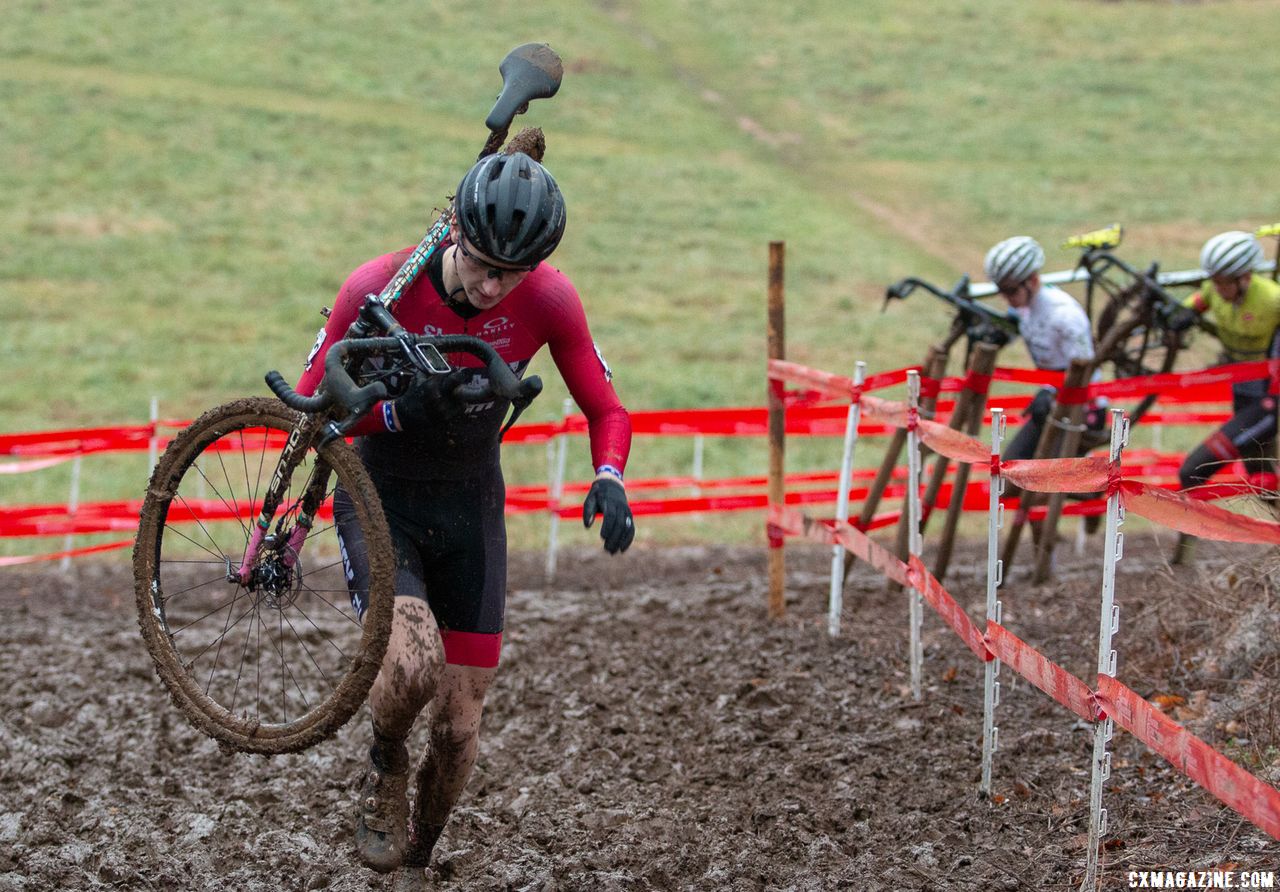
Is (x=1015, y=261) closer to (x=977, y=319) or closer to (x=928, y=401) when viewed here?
(x=977, y=319)

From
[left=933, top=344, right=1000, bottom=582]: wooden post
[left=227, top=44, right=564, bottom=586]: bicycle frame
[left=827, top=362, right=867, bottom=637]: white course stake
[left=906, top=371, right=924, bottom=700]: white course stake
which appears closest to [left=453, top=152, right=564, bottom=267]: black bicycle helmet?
[left=227, top=44, right=564, bottom=586]: bicycle frame

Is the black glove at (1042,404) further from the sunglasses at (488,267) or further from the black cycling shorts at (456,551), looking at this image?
the sunglasses at (488,267)

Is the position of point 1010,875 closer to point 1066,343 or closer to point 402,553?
point 402,553

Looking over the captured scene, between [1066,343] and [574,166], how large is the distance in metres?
26.7

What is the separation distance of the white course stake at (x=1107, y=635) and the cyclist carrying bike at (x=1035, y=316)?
200 inches

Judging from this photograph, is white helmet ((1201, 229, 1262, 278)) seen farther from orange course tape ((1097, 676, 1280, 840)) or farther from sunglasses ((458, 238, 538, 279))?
sunglasses ((458, 238, 538, 279))

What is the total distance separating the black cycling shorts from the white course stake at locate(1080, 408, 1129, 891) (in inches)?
84.1

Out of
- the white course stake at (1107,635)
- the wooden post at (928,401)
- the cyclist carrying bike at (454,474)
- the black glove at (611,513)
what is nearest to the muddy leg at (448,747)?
the cyclist carrying bike at (454,474)

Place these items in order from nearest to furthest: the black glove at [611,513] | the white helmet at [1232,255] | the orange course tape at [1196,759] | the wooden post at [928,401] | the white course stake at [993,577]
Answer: the orange course tape at [1196,759] < the black glove at [611,513] < the white course stake at [993,577] < the wooden post at [928,401] < the white helmet at [1232,255]

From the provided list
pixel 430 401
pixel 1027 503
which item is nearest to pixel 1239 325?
pixel 1027 503

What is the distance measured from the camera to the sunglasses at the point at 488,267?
4504 mm

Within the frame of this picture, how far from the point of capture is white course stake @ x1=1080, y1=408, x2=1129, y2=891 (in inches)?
185

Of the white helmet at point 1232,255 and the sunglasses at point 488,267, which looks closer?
the sunglasses at point 488,267

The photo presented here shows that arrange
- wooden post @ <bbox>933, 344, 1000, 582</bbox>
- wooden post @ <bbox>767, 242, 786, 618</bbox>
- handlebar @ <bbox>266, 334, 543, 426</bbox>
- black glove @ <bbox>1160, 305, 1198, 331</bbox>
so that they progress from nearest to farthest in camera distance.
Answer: handlebar @ <bbox>266, 334, 543, 426</bbox> < wooden post @ <bbox>933, 344, 1000, 582</bbox> < wooden post @ <bbox>767, 242, 786, 618</bbox> < black glove @ <bbox>1160, 305, 1198, 331</bbox>
